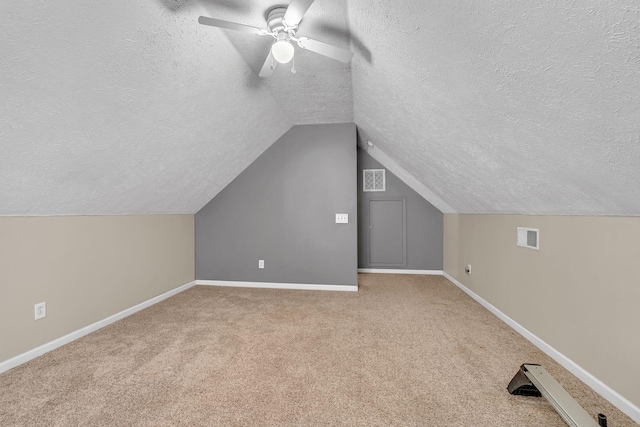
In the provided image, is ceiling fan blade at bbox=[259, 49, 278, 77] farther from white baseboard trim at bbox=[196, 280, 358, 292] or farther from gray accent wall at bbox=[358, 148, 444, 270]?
gray accent wall at bbox=[358, 148, 444, 270]

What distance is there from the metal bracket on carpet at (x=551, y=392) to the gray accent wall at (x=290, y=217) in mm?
2237

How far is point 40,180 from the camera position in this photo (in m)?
1.78

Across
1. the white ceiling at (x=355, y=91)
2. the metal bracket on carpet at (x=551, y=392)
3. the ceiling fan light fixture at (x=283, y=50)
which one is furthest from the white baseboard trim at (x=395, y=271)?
the ceiling fan light fixture at (x=283, y=50)

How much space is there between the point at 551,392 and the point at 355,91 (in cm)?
265

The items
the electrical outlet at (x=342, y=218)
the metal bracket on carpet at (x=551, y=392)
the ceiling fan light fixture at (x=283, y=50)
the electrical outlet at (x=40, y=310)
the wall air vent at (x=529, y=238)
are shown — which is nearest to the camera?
the metal bracket on carpet at (x=551, y=392)

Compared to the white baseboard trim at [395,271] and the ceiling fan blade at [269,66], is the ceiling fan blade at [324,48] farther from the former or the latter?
the white baseboard trim at [395,271]

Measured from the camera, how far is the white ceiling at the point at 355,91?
0.98 metres

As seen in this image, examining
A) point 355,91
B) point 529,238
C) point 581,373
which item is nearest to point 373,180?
point 355,91

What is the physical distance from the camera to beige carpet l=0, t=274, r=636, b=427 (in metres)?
1.42

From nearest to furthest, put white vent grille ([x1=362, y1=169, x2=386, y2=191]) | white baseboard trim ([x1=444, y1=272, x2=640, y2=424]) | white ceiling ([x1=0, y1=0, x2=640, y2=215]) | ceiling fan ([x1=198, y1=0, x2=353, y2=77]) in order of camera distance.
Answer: white ceiling ([x1=0, y1=0, x2=640, y2=215]), white baseboard trim ([x1=444, y1=272, x2=640, y2=424]), ceiling fan ([x1=198, y1=0, x2=353, y2=77]), white vent grille ([x1=362, y1=169, x2=386, y2=191])

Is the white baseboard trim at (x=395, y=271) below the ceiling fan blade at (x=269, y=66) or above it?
Answer: below

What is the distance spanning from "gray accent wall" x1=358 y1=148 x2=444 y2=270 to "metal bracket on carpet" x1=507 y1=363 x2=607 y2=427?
3.37 metres

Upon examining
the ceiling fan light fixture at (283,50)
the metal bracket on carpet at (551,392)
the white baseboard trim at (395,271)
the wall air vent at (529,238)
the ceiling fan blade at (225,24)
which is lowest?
the white baseboard trim at (395,271)

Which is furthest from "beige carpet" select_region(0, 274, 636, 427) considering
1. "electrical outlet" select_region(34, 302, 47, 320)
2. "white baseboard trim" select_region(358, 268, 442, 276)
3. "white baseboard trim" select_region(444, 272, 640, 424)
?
"white baseboard trim" select_region(358, 268, 442, 276)
